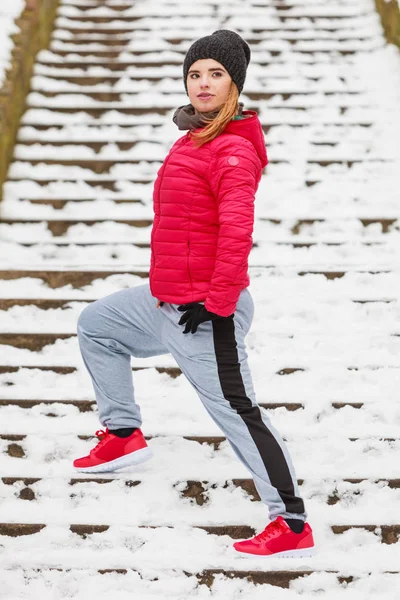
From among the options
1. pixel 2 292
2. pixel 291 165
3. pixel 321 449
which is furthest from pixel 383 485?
pixel 291 165

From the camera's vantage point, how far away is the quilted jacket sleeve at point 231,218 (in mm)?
2221

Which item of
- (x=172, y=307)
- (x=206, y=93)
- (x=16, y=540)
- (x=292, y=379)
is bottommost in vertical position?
(x=16, y=540)

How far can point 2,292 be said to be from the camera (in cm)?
397

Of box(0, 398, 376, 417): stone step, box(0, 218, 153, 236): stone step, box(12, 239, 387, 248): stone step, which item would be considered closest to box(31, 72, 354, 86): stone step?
box(0, 218, 153, 236): stone step

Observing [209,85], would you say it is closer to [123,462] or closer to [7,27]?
[123,462]

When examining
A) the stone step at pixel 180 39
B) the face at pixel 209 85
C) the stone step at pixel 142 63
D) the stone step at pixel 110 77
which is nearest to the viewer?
the face at pixel 209 85

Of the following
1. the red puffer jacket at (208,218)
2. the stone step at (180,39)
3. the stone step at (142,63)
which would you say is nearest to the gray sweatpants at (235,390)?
the red puffer jacket at (208,218)

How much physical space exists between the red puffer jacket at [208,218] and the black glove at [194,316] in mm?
39

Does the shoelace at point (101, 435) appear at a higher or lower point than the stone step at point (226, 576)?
higher

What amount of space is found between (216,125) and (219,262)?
40 cm

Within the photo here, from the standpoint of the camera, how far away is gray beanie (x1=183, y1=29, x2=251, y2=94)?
2359 mm

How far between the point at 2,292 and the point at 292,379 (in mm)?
1557

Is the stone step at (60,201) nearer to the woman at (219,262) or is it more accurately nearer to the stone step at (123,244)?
the stone step at (123,244)

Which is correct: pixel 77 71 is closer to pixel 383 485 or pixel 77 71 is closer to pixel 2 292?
pixel 2 292
